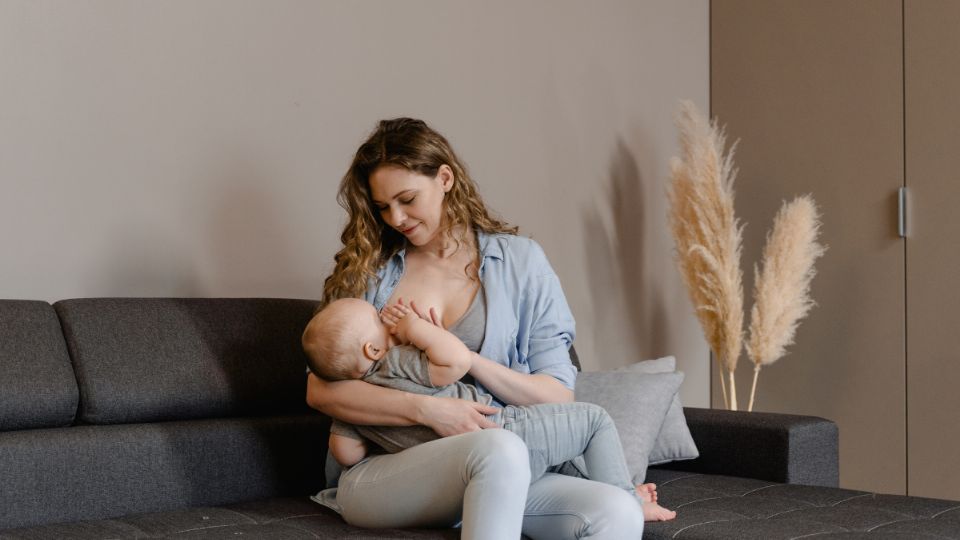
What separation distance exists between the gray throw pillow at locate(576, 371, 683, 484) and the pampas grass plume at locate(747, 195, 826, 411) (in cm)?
114

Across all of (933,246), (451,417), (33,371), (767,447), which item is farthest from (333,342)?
(933,246)

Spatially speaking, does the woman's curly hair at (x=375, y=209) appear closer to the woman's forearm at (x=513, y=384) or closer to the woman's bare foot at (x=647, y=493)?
the woman's forearm at (x=513, y=384)

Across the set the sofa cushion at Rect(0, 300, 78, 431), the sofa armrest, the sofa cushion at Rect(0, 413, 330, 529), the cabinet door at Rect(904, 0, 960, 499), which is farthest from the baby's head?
the cabinet door at Rect(904, 0, 960, 499)

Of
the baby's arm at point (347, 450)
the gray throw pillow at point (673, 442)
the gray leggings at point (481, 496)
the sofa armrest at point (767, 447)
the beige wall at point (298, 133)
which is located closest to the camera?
the gray leggings at point (481, 496)

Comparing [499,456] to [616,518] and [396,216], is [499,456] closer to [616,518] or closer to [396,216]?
[616,518]

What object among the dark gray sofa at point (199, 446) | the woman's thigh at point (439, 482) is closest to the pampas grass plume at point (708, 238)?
the dark gray sofa at point (199, 446)

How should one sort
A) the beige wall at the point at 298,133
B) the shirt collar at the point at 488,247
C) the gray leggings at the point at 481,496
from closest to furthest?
1. the gray leggings at the point at 481,496
2. the shirt collar at the point at 488,247
3. the beige wall at the point at 298,133

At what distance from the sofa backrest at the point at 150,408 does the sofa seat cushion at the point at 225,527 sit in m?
0.07

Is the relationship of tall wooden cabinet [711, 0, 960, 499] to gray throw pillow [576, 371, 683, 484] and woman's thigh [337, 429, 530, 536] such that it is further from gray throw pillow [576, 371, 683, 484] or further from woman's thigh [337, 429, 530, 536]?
woman's thigh [337, 429, 530, 536]

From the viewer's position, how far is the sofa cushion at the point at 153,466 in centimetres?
200

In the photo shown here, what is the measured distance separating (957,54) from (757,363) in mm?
1274

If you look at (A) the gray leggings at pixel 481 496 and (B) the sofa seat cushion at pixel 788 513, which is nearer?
(A) the gray leggings at pixel 481 496

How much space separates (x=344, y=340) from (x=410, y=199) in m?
0.38

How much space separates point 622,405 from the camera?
2627mm
